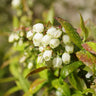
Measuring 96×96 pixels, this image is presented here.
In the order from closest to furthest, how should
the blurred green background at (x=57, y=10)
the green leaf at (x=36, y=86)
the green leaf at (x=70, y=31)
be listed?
the green leaf at (x=70, y=31) < the green leaf at (x=36, y=86) < the blurred green background at (x=57, y=10)

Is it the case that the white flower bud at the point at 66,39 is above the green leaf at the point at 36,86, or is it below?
above

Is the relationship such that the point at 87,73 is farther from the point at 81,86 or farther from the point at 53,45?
the point at 53,45

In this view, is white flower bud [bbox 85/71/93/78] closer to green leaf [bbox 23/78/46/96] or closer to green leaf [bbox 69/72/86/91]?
green leaf [bbox 69/72/86/91]

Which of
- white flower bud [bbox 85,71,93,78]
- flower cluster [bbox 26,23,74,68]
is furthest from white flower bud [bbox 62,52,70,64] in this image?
white flower bud [bbox 85,71,93,78]

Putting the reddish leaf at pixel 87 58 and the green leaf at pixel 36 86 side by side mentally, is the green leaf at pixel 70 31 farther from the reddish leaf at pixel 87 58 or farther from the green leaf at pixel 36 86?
the green leaf at pixel 36 86

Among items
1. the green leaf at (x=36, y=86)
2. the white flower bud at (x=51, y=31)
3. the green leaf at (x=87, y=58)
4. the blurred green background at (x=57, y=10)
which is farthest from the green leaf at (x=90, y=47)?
the blurred green background at (x=57, y=10)

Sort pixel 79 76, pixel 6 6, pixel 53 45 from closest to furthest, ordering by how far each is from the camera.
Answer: pixel 53 45 → pixel 79 76 → pixel 6 6

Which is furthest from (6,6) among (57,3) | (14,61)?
(14,61)
